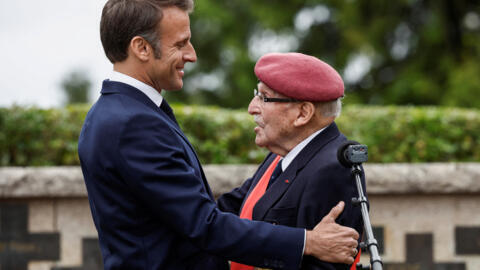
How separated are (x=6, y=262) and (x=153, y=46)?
3.11m

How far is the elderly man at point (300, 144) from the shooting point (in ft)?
7.18

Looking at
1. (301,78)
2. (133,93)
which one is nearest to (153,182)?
(133,93)

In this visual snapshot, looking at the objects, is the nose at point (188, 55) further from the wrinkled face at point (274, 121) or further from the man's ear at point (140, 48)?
the wrinkled face at point (274, 121)

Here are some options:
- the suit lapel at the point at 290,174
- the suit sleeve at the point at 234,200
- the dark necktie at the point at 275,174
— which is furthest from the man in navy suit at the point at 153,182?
the suit sleeve at the point at 234,200

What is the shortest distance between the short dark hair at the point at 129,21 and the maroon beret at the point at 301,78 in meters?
0.51

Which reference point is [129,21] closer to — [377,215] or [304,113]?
[304,113]

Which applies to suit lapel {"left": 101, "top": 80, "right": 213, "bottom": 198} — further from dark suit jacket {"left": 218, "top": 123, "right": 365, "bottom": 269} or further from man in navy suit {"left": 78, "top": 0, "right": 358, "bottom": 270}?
dark suit jacket {"left": 218, "top": 123, "right": 365, "bottom": 269}

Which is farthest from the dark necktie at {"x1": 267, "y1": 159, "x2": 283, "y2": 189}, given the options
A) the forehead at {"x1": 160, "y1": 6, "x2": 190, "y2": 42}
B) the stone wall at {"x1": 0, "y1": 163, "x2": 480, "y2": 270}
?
the stone wall at {"x1": 0, "y1": 163, "x2": 480, "y2": 270}

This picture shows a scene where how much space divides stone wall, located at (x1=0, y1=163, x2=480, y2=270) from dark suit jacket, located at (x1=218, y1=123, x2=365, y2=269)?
80.0 inches

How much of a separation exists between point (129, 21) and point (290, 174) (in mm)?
938

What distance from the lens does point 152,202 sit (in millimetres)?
2068

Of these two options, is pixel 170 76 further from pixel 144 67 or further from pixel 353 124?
pixel 353 124

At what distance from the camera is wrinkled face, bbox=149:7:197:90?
2.23 m

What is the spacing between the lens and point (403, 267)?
4605mm
